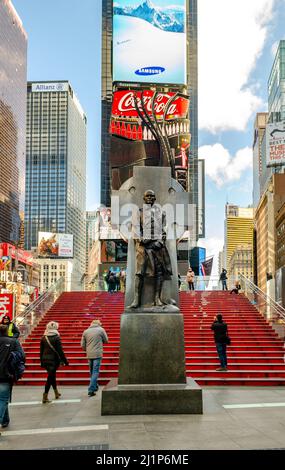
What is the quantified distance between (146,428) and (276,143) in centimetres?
6015

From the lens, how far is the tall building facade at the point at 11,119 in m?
137

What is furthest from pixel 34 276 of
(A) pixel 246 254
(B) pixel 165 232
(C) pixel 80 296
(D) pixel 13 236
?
(B) pixel 165 232

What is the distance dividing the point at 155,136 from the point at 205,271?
88.3 ft

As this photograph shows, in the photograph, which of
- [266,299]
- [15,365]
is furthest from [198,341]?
[15,365]

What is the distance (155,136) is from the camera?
56156 mm

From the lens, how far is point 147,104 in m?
56.8

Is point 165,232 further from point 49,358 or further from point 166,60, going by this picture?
point 166,60

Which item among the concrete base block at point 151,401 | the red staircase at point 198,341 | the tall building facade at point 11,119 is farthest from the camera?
the tall building facade at point 11,119

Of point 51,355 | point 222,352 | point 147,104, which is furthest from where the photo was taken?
point 147,104

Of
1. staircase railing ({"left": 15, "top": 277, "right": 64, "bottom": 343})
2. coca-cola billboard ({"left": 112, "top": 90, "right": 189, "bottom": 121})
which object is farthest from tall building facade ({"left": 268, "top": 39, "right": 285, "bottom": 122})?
staircase railing ({"left": 15, "top": 277, "right": 64, "bottom": 343})

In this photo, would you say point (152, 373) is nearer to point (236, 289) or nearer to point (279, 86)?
point (236, 289)

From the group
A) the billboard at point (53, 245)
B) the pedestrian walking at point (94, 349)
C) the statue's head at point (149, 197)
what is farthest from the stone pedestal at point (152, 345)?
the billboard at point (53, 245)

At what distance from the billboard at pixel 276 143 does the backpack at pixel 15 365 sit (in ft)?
193

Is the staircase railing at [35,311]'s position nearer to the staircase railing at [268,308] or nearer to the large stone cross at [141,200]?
the large stone cross at [141,200]
